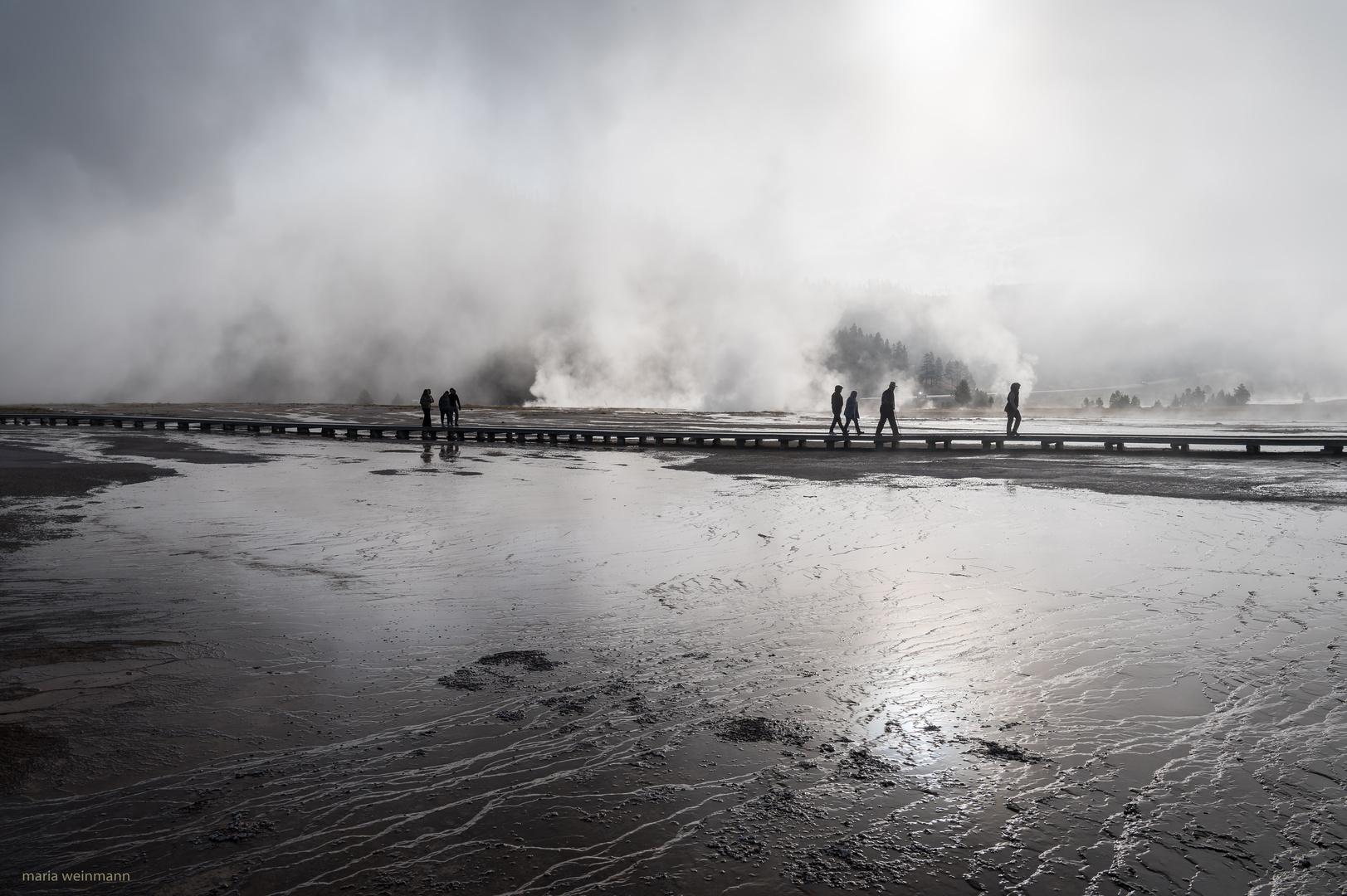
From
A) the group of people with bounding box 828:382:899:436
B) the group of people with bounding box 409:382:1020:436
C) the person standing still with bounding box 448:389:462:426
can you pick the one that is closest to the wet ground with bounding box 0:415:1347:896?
the group of people with bounding box 828:382:899:436

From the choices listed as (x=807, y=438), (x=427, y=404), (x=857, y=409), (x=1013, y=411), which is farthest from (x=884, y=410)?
(x=427, y=404)

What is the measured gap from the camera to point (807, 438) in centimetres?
2698

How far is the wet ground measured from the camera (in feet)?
10.8

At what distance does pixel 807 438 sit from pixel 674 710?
2281cm

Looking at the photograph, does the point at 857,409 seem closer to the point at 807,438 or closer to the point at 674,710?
the point at 807,438

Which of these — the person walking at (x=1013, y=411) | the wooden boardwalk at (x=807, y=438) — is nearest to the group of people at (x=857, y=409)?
the person walking at (x=1013, y=411)

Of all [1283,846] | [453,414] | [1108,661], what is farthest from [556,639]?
[453,414]

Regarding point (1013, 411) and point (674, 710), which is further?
point (1013, 411)

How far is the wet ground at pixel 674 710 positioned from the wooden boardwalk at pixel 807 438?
16.2 metres

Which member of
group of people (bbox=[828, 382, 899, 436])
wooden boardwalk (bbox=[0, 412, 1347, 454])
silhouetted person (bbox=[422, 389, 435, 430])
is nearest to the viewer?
wooden boardwalk (bbox=[0, 412, 1347, 454])

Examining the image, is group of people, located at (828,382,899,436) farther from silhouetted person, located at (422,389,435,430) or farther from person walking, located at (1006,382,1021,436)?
silhouetted person, located at (422,389,435,430)

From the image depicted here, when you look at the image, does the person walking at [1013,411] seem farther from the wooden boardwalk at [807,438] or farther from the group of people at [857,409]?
the wooden boardwalk at [807,438]

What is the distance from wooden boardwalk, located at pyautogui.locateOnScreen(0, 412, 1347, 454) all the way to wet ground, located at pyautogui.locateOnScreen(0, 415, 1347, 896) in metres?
16.2

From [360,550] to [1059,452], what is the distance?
22.9m
